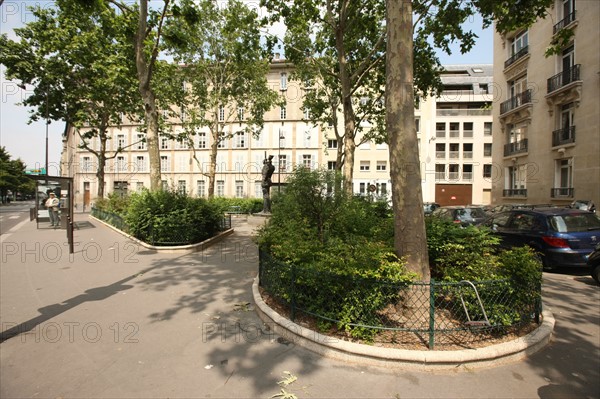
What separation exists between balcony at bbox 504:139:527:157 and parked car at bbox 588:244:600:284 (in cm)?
1890

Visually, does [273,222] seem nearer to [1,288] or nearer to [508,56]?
[1,288]

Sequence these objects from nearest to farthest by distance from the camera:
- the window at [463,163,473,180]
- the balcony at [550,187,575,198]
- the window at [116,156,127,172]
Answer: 1. the balcony at [550,187,575,198]
2. the window at [463,163,473,180]
3. the window at [116,156,127,172]

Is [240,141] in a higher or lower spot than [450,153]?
higher

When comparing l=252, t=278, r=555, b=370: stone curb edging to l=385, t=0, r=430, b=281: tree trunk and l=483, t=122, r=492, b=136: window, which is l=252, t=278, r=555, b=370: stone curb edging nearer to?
l=385, t=0, r=430, b=281: tree trunk

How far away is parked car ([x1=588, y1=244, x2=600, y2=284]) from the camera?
627 centimetres

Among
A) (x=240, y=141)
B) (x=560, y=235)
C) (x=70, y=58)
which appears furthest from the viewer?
(x=240, y=141)

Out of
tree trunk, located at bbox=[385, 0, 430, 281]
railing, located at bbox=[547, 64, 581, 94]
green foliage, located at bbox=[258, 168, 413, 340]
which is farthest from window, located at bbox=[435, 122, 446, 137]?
tree trunk, located at bbox=[385, 0, 430, 281]

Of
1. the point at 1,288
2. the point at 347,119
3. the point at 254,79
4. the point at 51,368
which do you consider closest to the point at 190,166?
the point at 254,79

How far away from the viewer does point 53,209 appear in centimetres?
1493

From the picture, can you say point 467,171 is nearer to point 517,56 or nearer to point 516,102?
point 516,102

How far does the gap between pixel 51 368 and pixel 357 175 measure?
35883 millimetres

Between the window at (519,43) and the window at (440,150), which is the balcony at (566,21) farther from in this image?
A: the window at (440,150)

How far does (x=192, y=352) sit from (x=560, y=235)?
318 inches

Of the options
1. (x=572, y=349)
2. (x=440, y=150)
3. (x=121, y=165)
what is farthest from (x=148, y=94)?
(x=440, y=150)
